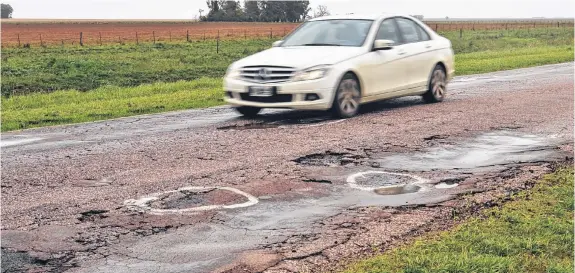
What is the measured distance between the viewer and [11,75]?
2683cm

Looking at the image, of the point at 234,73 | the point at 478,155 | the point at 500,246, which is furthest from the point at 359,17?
the point at 500,246

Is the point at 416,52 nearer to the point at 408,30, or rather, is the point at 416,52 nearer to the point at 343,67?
the point at 408,30

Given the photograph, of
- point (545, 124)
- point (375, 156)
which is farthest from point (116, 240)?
point (545, 124)

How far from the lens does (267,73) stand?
10.9m

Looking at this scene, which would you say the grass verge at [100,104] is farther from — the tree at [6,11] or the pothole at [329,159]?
the tree at [6,11]

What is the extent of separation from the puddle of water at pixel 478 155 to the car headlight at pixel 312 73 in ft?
8.60

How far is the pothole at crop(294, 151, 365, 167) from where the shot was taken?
7.59 metres

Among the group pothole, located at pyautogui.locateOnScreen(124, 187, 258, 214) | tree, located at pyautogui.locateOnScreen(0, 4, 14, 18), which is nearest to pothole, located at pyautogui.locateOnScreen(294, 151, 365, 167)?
pothole, located at pyautogui.locateOnScreen(124, 187, 258, 214)

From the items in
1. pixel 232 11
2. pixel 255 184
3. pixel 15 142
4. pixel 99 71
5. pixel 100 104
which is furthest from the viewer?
pixel 232 11

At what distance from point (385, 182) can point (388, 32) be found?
19.6ft

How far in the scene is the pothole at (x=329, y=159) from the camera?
7590 millimetres

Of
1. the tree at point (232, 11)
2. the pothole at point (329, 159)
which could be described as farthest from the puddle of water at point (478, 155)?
the tree at point (232, 11)

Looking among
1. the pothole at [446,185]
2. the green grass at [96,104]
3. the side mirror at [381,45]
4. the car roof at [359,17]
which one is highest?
the car roof at [359,17]

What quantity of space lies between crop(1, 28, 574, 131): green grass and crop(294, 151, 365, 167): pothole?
5.37m
